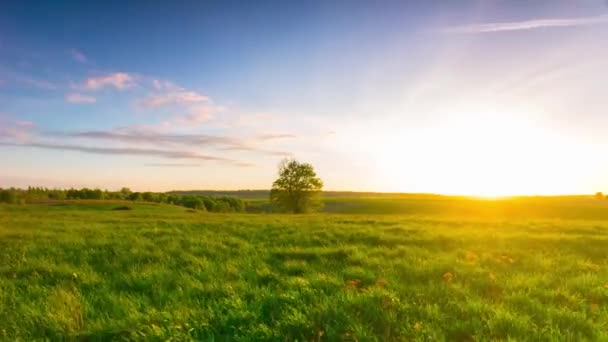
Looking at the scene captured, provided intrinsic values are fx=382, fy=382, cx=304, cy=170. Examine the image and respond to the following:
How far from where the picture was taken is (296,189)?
72.2 m

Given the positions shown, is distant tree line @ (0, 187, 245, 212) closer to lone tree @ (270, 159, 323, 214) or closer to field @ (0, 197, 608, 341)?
lone tree @ (270, 159, 323, 214)

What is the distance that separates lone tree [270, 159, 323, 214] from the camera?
72.2 metres

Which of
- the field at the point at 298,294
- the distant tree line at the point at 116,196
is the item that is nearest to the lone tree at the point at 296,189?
the distant tree line at the point at 116,196

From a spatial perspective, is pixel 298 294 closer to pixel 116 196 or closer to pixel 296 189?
pixel 296 189

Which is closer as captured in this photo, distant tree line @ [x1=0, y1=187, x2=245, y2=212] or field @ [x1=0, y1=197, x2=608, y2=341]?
field @ [x1=0, y1=197, x2=608, y2=341]

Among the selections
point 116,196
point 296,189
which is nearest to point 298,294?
point 296,189

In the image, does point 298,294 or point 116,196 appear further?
point 116,196

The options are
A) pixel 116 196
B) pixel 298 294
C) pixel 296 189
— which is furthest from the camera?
pixel 116 196

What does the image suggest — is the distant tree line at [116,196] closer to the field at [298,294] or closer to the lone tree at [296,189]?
the lone tree at [296,189]

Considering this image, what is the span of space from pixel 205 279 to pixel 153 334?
9.29 ft

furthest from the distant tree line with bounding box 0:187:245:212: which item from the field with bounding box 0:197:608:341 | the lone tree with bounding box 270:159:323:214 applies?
the field with bounding box 0:197:608:341

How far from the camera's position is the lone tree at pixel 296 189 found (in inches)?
2842

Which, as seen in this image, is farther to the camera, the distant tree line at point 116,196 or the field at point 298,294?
the distant tree line at point 116,196

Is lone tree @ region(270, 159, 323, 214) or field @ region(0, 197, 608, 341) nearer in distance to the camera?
field @ region(0, 197, 608, 341)
